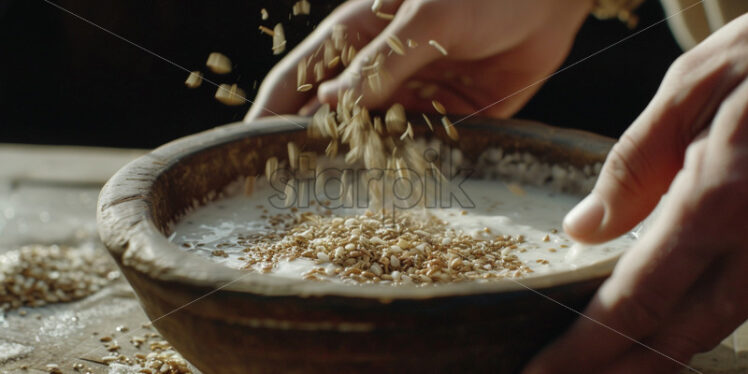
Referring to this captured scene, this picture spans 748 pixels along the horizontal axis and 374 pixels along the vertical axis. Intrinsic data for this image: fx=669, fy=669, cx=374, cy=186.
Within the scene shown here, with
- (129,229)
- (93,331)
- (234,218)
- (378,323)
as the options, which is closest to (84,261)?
(93,331)

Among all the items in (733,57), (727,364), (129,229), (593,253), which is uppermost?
(733,57)

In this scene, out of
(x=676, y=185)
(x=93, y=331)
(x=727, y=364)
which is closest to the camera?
(x=676, y=185)

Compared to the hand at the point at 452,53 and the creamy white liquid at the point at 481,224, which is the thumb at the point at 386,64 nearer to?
the hand at the point at 452,53

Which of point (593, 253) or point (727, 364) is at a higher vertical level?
point (593, 253)

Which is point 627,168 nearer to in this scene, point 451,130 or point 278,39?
point 451,130

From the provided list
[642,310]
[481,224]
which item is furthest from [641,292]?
[481,224]

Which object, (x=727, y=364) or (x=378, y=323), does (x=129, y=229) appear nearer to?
(x=378, y=323)

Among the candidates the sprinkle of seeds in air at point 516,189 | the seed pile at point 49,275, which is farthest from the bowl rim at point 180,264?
the sprinkle of seeds in air at point 516,189
